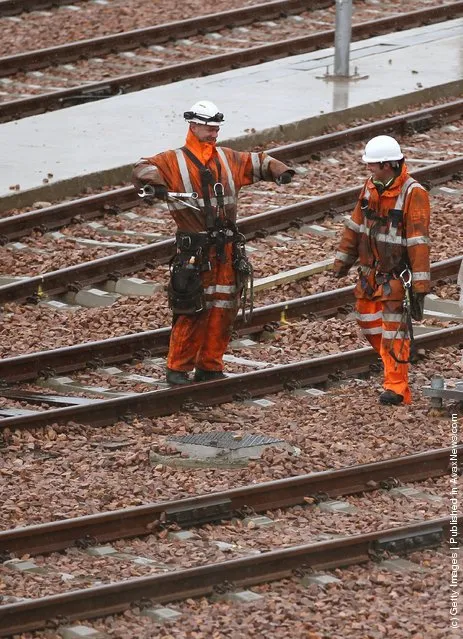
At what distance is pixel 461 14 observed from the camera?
23.3 meters

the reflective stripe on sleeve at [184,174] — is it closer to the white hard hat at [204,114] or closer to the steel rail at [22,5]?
the white hard hat at [204,114]

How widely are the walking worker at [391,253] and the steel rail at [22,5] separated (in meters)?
11.3

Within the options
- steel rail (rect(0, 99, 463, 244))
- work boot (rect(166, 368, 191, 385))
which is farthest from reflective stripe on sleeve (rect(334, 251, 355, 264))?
steel rail (rect(0, 99, 463, 244))

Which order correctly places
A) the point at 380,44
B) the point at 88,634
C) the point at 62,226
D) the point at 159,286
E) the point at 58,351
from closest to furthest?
the point at 88,634 < the point at 58,351 < the point at 159,286 < the point at 62,226 < the point at 380,44

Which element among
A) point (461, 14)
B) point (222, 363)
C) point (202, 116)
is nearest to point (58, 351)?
point (222, 363)

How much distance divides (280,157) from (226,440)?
6.76 metres

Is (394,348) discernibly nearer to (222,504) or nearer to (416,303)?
(416,303)

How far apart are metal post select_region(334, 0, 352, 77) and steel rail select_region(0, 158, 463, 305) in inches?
135

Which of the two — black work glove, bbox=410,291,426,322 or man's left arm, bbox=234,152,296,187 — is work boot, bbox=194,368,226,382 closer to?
man's left arm, bbox=234,152,296,187

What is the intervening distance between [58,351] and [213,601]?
3.94 metres

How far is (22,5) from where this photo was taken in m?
22.3

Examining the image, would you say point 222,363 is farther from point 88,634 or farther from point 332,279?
point 88,634

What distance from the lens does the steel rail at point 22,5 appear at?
72.6ft

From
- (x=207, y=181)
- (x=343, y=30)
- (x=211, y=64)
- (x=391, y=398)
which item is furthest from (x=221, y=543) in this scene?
(x=211, y=64)
